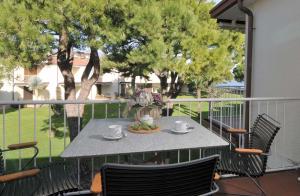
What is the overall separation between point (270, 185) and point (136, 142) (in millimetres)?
1968

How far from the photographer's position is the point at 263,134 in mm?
2838

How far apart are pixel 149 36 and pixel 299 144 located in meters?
5.51

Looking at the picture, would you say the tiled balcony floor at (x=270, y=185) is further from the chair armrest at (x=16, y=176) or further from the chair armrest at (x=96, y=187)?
the chair armrest at (x=16, y=176)

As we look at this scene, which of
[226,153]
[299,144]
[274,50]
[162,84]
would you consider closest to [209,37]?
[162,84]

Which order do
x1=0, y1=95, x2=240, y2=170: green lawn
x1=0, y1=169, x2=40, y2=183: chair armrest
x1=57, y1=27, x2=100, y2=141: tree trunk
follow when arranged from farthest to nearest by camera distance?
x1=0, y1=95, x2=240, y2=170: green lawn < x1=57, y1=27, x2=100, y2=141: tree trunk < x1=0, y1=169, x2=40, y2=183: chair armrest

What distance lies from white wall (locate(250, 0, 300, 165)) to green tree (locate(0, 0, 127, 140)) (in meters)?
3.77

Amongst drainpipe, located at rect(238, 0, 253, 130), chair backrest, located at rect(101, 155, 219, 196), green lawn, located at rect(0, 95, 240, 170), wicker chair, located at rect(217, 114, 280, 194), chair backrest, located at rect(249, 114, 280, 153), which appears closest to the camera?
chair backrest, located at rect(101, 155, 219, 196)

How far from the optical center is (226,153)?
289 cm

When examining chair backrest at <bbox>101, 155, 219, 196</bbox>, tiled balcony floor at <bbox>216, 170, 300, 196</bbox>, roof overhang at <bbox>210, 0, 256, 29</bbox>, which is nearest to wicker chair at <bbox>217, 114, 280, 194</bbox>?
tiled balcony floor at <bbox>216, 170, 300, 196</bbox>

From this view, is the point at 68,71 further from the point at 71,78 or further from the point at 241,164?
the point at 241,164

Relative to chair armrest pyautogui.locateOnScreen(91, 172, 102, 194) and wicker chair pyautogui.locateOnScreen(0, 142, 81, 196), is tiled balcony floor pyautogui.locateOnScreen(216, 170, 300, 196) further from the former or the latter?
chair armrest pyautogui.locateOnScreen(91, 172, 102, 194)

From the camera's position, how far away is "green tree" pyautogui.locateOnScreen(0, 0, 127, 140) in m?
6.76

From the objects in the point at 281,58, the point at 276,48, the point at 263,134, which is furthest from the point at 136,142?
the point at 276,48

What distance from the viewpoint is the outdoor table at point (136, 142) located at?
5.96 ft
